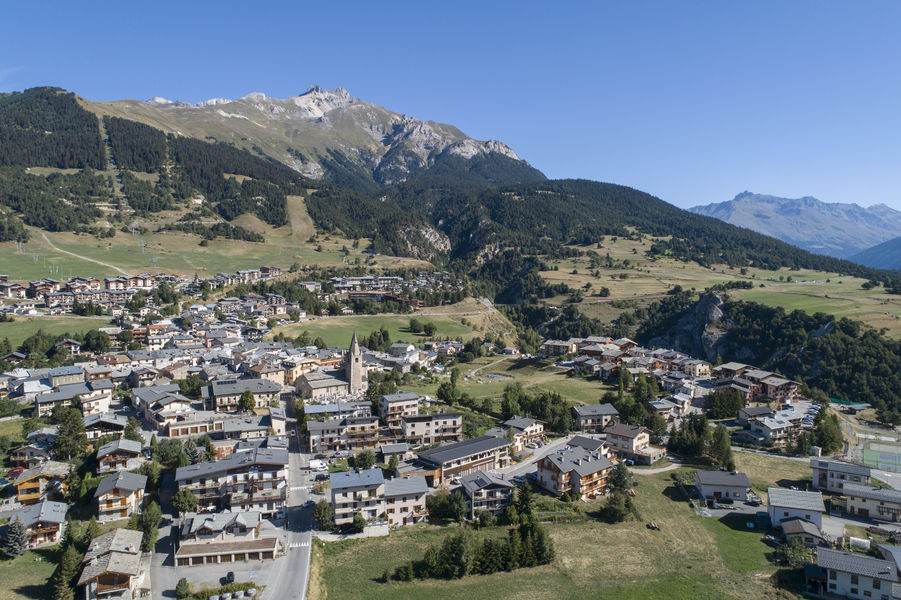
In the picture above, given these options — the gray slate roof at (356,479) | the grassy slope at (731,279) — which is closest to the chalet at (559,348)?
the grassy slope at (731,279)

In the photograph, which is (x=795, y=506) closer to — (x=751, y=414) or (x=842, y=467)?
(x=842, y=467)

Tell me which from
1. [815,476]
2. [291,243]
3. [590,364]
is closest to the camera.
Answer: [815,476]

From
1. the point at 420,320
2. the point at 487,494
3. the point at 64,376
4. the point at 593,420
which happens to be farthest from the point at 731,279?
the point at 64,376

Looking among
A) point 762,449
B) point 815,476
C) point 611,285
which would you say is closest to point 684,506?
point 815,476

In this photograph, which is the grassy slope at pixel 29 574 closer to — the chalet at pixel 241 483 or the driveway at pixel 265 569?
the driveway at pixel 265 569

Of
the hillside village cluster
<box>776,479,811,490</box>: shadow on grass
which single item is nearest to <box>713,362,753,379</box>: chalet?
the hillside village cluster

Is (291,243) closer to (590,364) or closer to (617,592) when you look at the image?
(590,364)

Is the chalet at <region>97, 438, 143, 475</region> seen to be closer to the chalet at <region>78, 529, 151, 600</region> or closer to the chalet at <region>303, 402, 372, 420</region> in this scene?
the chalet at <region>78, 529, 151, 600</region>
